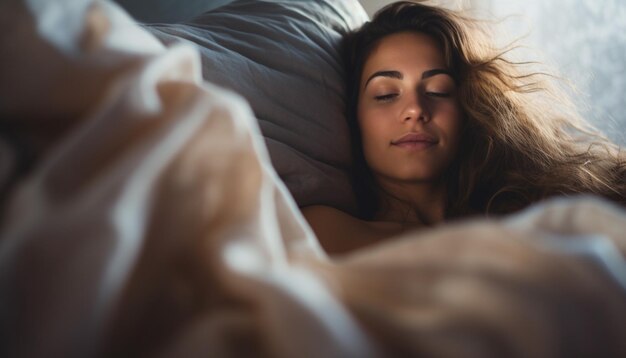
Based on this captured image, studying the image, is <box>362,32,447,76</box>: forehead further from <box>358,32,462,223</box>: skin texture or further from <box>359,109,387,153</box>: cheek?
<box>359,109,387,153</box>: cheek

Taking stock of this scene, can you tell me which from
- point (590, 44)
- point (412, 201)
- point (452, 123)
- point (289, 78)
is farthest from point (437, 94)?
point (590, 44)

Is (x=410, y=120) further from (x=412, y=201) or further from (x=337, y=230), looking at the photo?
(x=337, y=230)

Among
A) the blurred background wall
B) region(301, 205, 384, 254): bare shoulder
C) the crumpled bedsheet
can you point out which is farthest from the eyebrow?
the crumpled bedsheet

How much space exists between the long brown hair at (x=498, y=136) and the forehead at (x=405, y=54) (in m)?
0.02

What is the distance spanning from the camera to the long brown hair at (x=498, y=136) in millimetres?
1091

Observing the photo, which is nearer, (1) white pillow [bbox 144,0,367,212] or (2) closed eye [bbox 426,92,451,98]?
(1) white pillow [bbox 144,0,367,212]

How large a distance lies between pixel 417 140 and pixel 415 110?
0.21 feet

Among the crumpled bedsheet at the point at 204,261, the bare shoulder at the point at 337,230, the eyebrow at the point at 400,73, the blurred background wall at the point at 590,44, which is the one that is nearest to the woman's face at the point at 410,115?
the eyebrow at the point at 400,73

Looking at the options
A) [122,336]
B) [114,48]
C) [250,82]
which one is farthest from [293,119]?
[122,336]

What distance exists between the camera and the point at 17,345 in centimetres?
24

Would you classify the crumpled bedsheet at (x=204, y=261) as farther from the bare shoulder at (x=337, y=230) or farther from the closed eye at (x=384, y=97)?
the closed eye at (x=384, y=97)

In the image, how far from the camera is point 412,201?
4.11 ft

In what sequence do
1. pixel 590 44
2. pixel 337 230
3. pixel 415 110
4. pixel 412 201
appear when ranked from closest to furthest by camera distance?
pixel 337 230, pixel 415 110, pixel 412 201, pixel 590 44

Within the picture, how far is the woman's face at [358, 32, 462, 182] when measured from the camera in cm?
116
